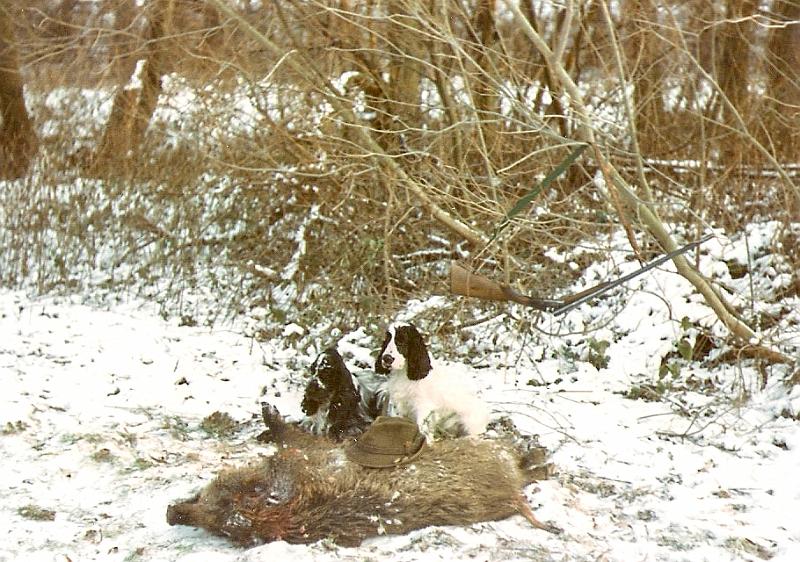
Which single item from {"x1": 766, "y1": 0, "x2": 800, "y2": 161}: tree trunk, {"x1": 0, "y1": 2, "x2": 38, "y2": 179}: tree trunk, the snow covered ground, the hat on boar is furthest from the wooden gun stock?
{"x1": 0, "y1": 2, "x2": 38, "y2": 179}: tree trunk

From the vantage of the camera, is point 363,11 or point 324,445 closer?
point 324,445

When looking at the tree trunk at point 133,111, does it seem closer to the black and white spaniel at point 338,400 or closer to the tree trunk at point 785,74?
the black and white spaniel at point 338,400

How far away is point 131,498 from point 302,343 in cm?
260

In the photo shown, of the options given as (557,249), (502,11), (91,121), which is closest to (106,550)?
(557,249)

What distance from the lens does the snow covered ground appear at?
12.8 ft

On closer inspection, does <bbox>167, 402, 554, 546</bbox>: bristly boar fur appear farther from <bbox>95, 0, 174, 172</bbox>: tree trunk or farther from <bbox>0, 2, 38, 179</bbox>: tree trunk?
<bbox>0, 2, 38, 179</bbox>: tree trunk

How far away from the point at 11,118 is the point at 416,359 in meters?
7.16

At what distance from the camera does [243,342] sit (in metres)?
6.97

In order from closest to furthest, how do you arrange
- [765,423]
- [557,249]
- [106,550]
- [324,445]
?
[106,550], [324,445], [765,423], [557,249]

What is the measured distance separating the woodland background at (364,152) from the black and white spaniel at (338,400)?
1.62 metres

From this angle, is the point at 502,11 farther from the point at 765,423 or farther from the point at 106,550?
the point at 106,550

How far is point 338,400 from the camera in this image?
4918 mm

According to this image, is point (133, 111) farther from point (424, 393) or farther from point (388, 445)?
point (388, 445)

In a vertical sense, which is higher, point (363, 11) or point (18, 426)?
point (363, 11)
